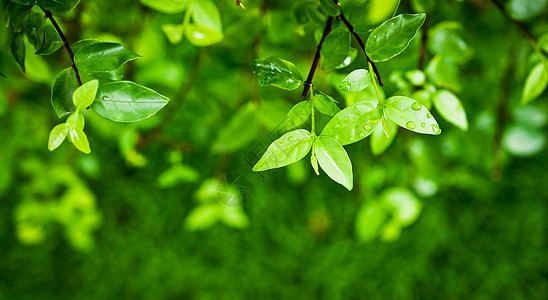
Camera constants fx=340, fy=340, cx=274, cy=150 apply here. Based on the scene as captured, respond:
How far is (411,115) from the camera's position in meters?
0.37

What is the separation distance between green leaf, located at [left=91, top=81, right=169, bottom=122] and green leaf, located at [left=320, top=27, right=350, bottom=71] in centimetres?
19

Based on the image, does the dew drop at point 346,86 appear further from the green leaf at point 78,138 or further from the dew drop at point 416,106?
the green leaf at point 78,138

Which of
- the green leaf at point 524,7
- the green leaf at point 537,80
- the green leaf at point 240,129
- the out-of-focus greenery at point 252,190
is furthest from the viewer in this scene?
the out-of-focus greenery at point 252,190

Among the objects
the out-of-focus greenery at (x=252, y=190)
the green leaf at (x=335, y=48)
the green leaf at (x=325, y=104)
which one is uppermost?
the green leaf at (x=335, y=48)

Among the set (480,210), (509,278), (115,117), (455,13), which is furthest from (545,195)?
(115,117)

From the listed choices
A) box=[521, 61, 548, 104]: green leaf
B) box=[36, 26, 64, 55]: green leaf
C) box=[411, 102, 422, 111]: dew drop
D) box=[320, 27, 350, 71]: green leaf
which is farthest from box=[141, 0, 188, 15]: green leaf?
box=[521, 61, 548, 104]: green leaf

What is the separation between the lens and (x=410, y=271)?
4.39ft

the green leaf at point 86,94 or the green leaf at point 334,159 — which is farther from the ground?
the green leaf at point 86,94

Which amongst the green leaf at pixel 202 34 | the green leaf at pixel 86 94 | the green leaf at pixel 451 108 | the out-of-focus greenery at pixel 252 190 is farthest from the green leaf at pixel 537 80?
the green leaf at pixel 86 94

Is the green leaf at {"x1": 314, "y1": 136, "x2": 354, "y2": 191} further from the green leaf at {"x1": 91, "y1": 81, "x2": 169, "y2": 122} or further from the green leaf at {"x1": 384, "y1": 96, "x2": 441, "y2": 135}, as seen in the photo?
the green leaf at {"x1": 91, "y1": 81, "x2": 169, "y2": 122}

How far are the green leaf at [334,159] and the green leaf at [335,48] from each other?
0.10m

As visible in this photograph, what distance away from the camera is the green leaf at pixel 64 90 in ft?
1.33

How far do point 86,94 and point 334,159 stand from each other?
0.29 m

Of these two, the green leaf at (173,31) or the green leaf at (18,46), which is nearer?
the green leaf at (18,46)
